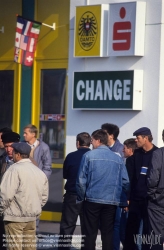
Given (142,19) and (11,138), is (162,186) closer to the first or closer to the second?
(11,138)

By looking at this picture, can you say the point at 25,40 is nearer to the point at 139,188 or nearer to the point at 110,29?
the point at 110,29

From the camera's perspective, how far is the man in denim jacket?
918cm

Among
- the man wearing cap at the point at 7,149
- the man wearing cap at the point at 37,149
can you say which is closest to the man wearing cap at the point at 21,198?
the man wearing cap at the point at 7,149

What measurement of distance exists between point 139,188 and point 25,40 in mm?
4813

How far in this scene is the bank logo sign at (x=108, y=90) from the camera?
39.7 feet

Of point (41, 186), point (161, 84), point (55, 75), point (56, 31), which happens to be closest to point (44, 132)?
point (55, 75)

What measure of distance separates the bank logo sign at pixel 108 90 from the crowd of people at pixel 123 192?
237cm

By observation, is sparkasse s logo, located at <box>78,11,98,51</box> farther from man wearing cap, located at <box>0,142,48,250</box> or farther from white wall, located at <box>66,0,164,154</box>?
man wearing cap, located at <box>0,142,48,250</box>

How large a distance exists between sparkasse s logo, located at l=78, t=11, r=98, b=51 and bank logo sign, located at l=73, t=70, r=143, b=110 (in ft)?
1.76

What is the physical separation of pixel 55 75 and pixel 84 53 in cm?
140

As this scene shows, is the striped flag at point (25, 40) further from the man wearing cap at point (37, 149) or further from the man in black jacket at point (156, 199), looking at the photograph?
the man in black jacket at point (156, 199)

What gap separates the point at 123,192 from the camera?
9.44 m

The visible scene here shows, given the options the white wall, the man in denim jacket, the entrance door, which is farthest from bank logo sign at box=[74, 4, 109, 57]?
the man in denim jacket

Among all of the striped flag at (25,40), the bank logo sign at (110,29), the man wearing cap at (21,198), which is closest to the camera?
the man wearing cap at (21,198)
